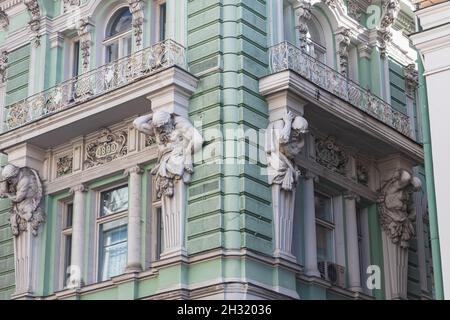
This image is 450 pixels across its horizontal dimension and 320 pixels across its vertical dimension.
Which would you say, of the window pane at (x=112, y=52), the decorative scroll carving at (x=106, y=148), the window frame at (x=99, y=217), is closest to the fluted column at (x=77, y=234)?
the window frame at (x=99, y=217)

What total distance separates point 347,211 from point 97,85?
6.31 meters

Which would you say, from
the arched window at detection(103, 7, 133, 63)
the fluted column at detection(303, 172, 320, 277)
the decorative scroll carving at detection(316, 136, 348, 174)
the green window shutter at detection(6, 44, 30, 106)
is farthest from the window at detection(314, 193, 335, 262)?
the green window shutter at detection(6, 44, 30, 106)

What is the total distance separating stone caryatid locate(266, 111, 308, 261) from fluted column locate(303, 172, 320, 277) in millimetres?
891

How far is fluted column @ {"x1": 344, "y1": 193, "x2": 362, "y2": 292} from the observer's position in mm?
24953

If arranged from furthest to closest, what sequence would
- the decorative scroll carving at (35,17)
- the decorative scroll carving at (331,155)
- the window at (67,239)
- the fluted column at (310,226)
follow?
the decorative scroll carving at (35,17) < the decorative scroll carving at (331,155) < the window at (67,239) < the fluted column at (310,226)

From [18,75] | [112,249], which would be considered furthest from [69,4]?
[112,249]

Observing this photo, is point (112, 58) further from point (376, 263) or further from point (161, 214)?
point (376, 263)

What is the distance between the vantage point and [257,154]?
23.0 m

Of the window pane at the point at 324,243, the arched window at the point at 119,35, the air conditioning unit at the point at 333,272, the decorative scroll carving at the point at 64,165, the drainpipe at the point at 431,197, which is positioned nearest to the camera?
the drainpipe at the point at 431,197

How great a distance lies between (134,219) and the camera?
23703 millimetres

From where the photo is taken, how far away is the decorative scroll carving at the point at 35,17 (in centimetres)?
2705

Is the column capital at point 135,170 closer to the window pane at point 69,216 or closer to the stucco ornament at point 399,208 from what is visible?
the window pane at point 69,216

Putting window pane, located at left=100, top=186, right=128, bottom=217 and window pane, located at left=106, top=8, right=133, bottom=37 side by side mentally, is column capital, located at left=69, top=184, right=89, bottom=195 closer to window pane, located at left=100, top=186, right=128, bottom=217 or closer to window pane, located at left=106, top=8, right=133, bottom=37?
window pane, located at left=100, top=186, right=128, bottom=217

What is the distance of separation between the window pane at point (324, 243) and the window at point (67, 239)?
18.1 feet
